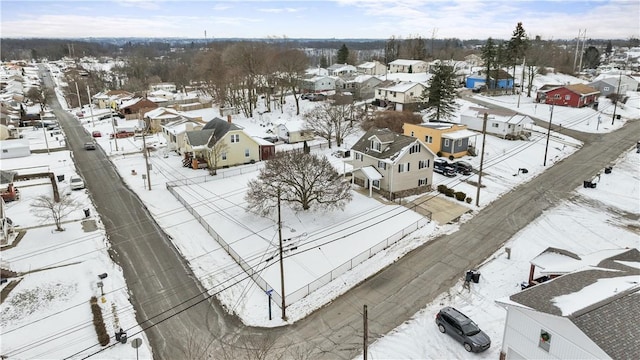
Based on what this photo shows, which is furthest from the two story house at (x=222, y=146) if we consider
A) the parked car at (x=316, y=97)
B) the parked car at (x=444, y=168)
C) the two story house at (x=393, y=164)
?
the parked car at (x=316, y=97)

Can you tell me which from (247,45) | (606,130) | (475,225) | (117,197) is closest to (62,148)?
(117,197)

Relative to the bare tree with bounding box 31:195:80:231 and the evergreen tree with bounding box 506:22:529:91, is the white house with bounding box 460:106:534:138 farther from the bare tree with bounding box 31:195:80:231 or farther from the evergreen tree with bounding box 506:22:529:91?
the bare tree with bounding box 31:195:80:231

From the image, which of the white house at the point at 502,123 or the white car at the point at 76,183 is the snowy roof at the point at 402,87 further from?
the white car at the point at 76,183

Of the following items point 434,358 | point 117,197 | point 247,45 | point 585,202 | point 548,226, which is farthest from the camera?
point 247,45

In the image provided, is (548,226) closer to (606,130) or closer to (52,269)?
(52,269)

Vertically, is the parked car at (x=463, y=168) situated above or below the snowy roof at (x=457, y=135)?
below

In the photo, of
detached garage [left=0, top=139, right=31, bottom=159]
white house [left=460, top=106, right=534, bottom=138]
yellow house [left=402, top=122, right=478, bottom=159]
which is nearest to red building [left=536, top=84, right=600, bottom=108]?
white house [left=460, top=106, right=534, bottom=138]
